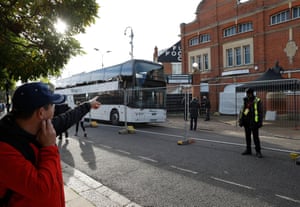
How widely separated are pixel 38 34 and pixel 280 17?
24.9 metres

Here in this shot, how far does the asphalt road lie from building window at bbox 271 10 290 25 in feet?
64.0

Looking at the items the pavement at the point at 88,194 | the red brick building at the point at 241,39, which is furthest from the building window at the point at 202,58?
the pavement at the point at 88,194

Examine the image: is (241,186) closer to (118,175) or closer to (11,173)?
(118,175)

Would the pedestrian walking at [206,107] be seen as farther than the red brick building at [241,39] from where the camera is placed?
No

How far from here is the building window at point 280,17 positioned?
22.1 meters

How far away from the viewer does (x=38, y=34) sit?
3.58 meters

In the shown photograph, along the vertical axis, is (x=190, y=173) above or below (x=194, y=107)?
below

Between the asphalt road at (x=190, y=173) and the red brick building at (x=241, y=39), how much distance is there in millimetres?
13664

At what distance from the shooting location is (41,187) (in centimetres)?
138

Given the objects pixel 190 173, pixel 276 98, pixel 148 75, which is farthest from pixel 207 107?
pixel 190 173

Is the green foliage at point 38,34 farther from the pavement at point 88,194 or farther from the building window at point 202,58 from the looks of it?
the building window at point 202,58

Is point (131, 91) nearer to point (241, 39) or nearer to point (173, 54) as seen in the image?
point (241, 39)

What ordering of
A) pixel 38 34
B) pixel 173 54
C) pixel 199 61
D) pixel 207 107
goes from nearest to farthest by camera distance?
pixel 38 34 → pixel 207 107 → pixel 199 61 → pixel 173 54

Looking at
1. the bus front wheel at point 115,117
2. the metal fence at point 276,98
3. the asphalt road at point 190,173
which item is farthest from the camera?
the bus front wheel at point 115,117
